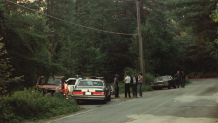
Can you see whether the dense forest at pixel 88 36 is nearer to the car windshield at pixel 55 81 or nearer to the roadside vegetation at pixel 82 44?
the roadside vegetation at pixel 82 44

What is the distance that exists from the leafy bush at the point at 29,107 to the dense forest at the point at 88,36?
1212 mm

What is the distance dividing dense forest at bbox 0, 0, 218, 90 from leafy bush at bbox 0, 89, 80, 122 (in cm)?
121

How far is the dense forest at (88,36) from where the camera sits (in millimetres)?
15836

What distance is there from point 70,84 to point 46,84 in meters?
4.56

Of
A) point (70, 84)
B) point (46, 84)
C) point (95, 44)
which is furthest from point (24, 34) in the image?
point (95, 44)

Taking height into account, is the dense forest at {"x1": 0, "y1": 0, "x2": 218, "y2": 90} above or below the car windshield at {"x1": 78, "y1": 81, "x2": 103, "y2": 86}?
above

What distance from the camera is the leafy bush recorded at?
10703mm

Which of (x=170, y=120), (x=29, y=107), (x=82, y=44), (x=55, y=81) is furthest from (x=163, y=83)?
(x=29, y=107)

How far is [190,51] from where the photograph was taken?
214 feet

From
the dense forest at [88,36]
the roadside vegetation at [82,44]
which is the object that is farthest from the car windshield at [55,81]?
the dense forest at [88,36]

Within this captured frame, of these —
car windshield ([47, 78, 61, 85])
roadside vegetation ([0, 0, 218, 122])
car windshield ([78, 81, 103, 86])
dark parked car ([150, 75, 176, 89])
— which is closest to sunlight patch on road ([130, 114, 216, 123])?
roadside vegetation ([0, 0, 218, 122])

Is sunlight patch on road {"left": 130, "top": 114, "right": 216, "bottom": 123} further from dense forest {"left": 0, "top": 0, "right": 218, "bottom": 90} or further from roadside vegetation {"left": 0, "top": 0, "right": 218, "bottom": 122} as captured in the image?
dense forest {"left": 0, "top": 0, "right": 218, "bottom": 90}

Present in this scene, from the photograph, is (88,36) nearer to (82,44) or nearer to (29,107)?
(82,44)

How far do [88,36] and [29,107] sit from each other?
31959 millimetres
